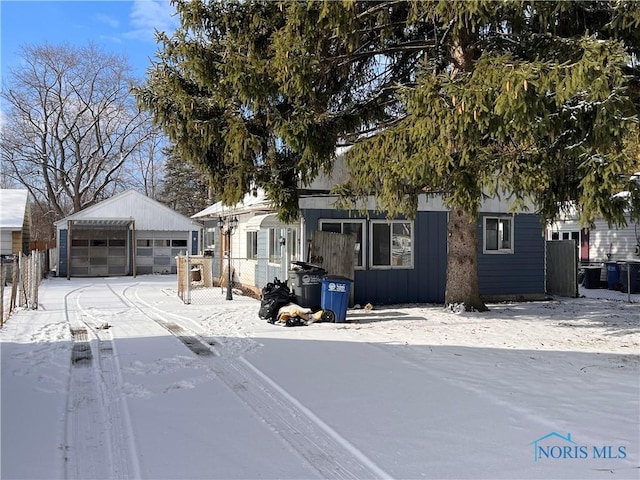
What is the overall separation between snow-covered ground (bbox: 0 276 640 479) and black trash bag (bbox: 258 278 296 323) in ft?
2.21

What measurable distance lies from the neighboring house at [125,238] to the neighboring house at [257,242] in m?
7.67

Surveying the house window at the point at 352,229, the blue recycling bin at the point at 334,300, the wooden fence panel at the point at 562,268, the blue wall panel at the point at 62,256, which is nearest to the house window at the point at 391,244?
the house window at the point at 352,229

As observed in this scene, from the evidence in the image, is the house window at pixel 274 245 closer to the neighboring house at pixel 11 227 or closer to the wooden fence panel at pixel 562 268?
the wooden fence panel at pixel 562 268

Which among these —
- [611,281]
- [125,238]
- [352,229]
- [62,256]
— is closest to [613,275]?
[611,281]

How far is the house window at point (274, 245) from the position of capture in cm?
1516

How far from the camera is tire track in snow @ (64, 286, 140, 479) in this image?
3.92m

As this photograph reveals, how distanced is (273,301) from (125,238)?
64.9ft

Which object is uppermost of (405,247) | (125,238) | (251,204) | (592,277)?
(251,204)

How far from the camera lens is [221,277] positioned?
18.5 meters

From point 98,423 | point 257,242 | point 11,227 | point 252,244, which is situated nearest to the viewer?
point 98,423

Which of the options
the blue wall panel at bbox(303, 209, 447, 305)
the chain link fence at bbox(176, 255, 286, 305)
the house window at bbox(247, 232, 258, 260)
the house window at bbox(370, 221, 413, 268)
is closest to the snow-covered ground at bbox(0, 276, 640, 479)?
the blue wall panel at bbox(303, 209, 447, 305)

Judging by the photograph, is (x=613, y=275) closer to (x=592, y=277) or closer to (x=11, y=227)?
(x=592, y=277)

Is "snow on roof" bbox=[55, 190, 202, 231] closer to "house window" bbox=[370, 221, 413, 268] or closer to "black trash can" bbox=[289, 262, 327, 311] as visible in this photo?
"house window" bbox=[370, 221, 413, 268]

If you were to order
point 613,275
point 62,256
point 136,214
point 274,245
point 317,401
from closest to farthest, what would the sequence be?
1. point 317,401
2. point 274,245
3. point 613,275
4. point 62,256
5. point 136,214
